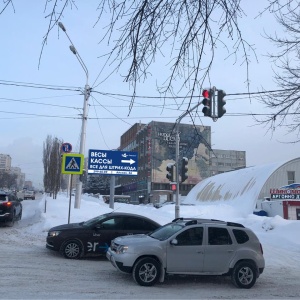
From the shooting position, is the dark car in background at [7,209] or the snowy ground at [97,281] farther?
the dark car in background at [7,209]

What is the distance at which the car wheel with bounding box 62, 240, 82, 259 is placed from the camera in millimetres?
12008

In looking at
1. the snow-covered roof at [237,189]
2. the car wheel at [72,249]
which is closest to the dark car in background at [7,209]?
the car wheel at [72,249]

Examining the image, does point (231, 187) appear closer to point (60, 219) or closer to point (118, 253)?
point (60, 219)

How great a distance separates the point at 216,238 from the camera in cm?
959

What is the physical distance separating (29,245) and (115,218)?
3.68 metres

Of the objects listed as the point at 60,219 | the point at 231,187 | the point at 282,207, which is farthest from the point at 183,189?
the point at 60,219

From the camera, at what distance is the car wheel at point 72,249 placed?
12008 millimetres

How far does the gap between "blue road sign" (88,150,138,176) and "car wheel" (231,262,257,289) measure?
17.7 metres

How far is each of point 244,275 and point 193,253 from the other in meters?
1.35

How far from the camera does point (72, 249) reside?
1207 centimetres

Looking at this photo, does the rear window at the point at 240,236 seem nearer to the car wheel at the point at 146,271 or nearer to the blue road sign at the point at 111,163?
the car wheel at the point at 146,271

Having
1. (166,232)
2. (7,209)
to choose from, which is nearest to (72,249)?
(166,232)

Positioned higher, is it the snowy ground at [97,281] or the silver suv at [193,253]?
the silver suv at [193,253]

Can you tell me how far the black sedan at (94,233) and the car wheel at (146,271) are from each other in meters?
3.49
